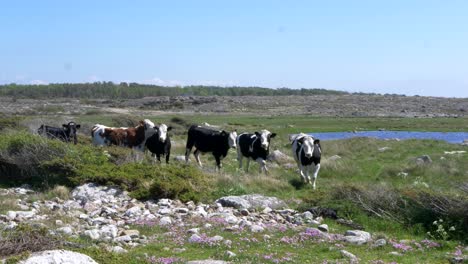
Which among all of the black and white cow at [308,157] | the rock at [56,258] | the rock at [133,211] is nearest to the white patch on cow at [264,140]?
the black and white cow at [308,157]

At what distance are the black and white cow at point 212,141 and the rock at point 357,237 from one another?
12932 mm

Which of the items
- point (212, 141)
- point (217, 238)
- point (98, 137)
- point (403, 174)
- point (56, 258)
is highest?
point (56, 258)

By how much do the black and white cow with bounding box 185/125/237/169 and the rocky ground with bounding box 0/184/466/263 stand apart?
386 inches

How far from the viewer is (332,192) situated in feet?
49.6

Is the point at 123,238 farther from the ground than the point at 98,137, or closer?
closer

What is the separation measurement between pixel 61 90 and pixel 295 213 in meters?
169

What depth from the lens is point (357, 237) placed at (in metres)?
11.2

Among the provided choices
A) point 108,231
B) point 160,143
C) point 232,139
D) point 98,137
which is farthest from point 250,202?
point 98,137

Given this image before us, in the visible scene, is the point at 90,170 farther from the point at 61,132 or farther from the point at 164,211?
the point at 61,132

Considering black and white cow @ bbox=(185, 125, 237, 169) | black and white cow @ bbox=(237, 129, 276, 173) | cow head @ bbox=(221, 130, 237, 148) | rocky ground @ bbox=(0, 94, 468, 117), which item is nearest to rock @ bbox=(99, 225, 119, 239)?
black and white cow @ bbox=(237, 129, 276, 173)

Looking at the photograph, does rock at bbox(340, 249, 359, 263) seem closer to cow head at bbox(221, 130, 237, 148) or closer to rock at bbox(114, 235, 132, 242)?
rock at bbox(114, 235, 132, 242)

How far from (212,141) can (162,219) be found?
13.0 meters

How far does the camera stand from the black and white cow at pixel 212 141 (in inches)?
982

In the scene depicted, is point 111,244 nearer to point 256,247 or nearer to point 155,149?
point 256,247
